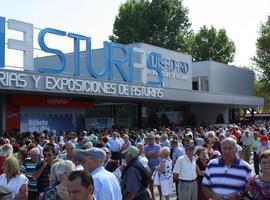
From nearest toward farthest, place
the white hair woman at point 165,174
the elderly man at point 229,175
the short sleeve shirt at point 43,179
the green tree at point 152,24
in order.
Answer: the elderly man at point 229,175 → the short sleeve shirt at point 43,179 → the white hair woman at point 165,174 → the green tree at point 152,24

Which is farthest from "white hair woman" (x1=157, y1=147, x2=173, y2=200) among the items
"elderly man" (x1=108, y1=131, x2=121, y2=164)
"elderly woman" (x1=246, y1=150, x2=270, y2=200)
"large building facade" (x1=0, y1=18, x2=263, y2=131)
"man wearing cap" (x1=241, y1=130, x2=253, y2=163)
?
"man wearing cap" (x1=241, y1=130, x2=253, y2=163)

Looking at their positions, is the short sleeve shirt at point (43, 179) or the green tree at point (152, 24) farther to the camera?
the green tree at point (152, 24)

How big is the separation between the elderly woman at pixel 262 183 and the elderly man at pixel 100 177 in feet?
5.23

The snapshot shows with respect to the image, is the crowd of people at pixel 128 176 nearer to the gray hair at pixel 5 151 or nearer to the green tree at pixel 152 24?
the gray hair at pixel 5 151

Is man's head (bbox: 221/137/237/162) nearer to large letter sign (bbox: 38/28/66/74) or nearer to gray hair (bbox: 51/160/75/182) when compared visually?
gray hair (bbox: 51/160/75/182)

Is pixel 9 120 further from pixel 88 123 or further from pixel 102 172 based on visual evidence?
pixel 102 172

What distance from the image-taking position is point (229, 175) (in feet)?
20.2

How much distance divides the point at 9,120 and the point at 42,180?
15.3 metres

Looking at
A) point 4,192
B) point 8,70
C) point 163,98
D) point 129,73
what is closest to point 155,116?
point 163,98

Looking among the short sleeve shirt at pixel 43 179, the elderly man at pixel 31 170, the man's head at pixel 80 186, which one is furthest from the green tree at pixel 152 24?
the man's head at pixel 80 186

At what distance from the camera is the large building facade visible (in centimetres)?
2155

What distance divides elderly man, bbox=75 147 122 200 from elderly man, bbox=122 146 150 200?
2.07m

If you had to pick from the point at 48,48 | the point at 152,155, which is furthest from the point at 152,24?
the point at 152,155

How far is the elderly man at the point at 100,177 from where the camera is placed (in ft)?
16.9
